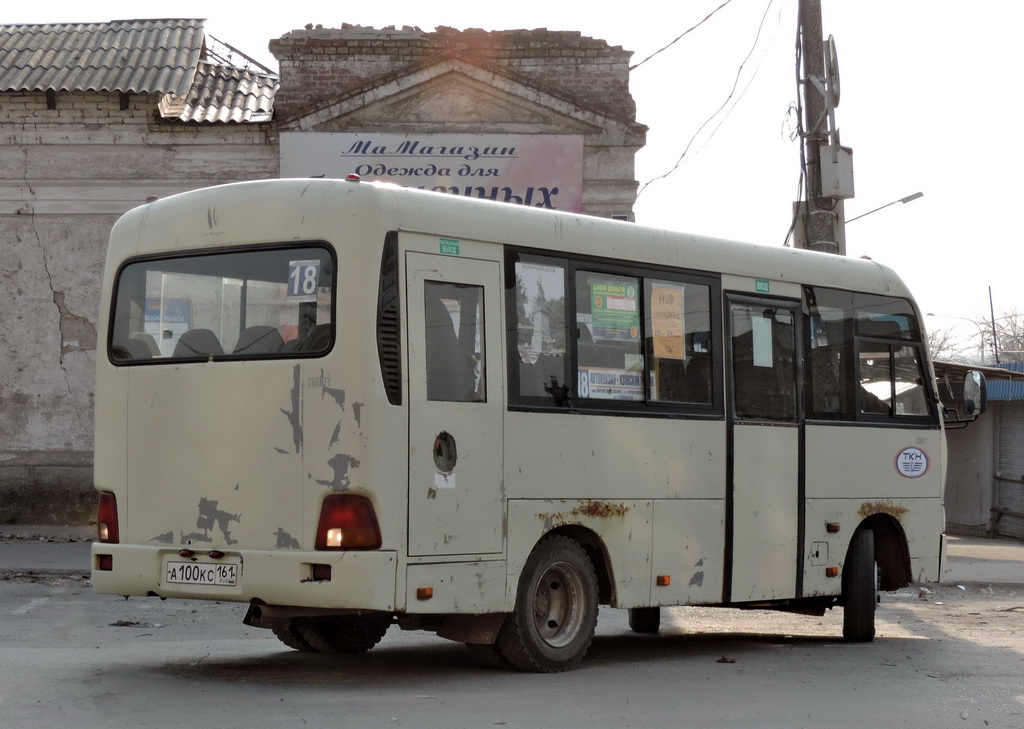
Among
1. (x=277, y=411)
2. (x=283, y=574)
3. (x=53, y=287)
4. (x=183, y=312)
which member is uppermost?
(x=53, y=287)

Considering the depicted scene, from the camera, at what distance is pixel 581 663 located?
9336 millimetres

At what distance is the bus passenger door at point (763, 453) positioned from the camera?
393 inches

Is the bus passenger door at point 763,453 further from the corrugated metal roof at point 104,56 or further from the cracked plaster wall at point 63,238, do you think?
the corrugated metal roof at point 104,56

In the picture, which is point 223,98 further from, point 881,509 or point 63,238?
point 881,509

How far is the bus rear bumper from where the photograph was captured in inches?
294

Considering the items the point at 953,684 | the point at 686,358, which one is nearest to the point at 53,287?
the point at 686,358

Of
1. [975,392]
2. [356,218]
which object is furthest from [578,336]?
[975,392]

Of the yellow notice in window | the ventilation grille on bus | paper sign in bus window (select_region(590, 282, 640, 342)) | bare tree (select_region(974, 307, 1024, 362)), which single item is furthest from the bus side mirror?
bare tree (select_region(974, 307, 1024, 362))

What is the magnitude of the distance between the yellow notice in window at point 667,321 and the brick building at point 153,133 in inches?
384

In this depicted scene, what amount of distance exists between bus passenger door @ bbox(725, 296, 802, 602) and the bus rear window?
3.37m

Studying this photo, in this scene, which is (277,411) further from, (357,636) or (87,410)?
(87,410)

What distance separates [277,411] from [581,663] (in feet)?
9.33

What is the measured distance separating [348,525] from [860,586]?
503 cm

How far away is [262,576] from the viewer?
7.65m
